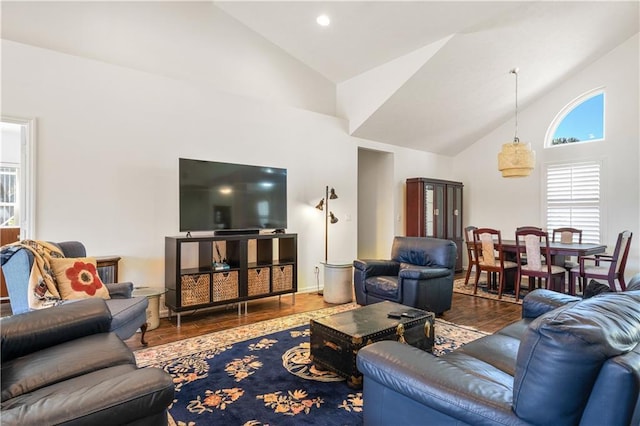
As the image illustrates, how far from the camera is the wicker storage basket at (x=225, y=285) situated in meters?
3.86

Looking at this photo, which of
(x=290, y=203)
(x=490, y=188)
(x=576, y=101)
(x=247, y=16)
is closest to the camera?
(x=247, y=16)

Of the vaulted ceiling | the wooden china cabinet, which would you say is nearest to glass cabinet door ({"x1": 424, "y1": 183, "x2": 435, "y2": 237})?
the wooden china cabinet

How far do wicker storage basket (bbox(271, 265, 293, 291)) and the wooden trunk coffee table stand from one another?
1.70 meters

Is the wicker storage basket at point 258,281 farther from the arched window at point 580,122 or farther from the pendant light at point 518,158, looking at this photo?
the arched window at point 580,122

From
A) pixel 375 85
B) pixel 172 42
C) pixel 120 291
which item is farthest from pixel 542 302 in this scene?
pixel 172 42

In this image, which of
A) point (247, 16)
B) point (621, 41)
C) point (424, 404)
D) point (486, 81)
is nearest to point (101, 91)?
point (247, 16)

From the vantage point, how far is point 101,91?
361 centimetres

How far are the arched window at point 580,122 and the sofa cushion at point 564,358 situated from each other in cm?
645

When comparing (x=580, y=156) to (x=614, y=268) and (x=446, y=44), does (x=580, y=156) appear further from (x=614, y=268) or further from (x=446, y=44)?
(x=446, y=44)

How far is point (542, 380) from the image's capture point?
108 centimetres

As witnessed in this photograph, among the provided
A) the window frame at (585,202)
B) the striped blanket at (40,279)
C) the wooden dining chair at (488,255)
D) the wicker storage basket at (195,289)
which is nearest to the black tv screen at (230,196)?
the wicker storage basket at (195,289)

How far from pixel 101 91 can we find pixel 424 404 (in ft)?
13.3

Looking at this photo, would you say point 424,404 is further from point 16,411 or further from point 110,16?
point 110,16

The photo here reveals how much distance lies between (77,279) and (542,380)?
3.13 meters
